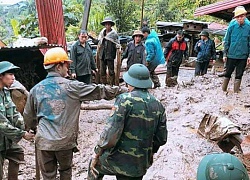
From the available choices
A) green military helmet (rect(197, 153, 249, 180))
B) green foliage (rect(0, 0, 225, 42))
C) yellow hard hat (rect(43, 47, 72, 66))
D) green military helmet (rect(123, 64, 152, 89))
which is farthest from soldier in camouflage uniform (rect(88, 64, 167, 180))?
green foliage (rect(0, 0, 225, 42))

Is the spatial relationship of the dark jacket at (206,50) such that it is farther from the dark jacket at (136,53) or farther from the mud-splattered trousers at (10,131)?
the mud-splattered trousers at (10,131)

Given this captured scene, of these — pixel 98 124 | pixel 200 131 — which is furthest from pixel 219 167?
pixel 98 124

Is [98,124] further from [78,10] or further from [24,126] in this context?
[78,10]

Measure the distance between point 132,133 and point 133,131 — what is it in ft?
0.08

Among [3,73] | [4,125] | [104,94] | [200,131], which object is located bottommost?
[200,131]

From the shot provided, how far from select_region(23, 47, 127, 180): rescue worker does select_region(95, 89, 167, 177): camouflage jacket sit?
1.99 feet

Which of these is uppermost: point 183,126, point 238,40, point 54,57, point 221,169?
point 54,57

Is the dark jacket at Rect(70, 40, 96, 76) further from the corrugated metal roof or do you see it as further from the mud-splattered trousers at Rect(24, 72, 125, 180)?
the mud-splattered trousers at Rect(24, 72, 125, 180)

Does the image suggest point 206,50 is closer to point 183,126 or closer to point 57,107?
point 183,126

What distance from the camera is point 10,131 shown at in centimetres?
385

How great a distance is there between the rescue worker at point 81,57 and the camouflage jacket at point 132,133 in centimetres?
463

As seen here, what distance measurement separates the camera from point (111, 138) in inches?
131

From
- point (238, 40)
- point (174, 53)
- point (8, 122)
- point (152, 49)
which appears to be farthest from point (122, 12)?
point (8, 122)

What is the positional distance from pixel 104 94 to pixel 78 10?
18.3m
